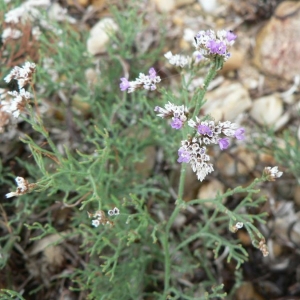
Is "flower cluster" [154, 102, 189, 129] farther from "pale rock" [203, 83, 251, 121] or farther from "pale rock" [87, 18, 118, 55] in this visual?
"pale rock" [87, 18, 118, 55]

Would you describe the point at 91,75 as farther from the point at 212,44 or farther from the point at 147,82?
the point at 212,44

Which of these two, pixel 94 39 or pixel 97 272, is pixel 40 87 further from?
pixel 97 272

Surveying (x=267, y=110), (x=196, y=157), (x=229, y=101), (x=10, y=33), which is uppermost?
(x=10, y=33)

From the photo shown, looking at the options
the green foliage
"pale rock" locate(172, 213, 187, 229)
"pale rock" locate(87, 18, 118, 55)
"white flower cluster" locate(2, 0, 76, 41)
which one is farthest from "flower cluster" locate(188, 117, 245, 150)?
"pale rock" locate(87, 18, 118, 55)

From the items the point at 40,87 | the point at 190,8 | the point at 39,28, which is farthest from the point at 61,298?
the point at 190,8

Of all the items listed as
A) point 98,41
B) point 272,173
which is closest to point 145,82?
point 272,173

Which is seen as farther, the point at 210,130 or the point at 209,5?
the point at 209,5

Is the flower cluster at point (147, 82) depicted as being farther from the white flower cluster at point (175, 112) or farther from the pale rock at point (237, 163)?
the pale rock at point (237, 163)
